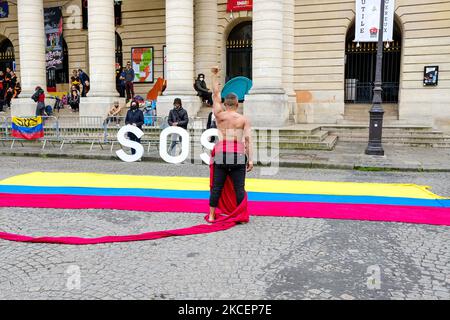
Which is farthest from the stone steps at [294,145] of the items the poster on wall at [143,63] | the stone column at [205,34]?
the poster on wall at [143,63]

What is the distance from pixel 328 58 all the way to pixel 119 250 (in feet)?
62.0

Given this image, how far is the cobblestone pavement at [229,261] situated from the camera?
170 inches

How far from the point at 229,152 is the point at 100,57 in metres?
15.8

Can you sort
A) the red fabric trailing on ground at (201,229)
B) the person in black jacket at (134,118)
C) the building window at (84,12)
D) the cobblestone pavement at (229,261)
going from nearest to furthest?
the cobblestone pavement at (229,261) < the red fabric trailing on ground at (201,229) < the person in black jacket at (134,118) < the building window at (84,12)

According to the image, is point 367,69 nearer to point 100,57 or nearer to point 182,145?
point 182,145

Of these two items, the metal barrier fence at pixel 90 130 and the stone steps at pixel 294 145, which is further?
the metal barrier fence at pixel 90 130

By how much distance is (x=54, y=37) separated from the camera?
26.9 m

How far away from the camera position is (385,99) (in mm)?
22484

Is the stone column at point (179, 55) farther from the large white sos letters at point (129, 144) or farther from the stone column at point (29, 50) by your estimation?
the stone column at point (29, 50)

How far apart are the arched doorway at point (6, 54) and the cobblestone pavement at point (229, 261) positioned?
2539 centimetres

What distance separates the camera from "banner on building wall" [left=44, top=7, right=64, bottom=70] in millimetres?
26766

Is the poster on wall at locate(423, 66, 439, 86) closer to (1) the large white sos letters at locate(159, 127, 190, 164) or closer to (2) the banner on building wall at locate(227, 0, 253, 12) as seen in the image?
(2) the banner on building wall at locate(227, 0, 253, 12)

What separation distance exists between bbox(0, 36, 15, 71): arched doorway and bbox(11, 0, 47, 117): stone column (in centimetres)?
815
